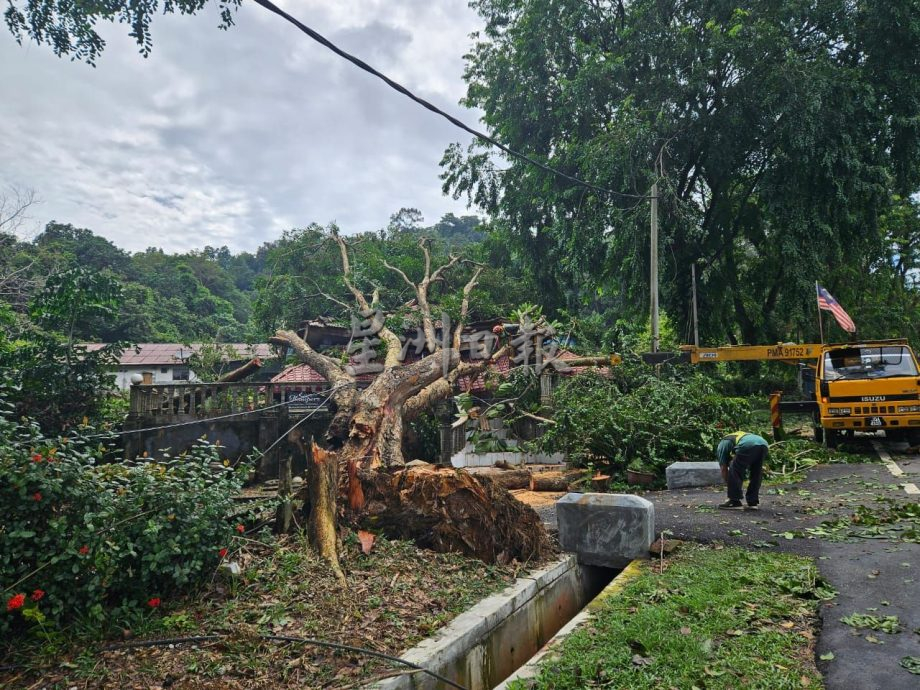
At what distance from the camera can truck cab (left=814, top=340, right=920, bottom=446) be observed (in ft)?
35.9

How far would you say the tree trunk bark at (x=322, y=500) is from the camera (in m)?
5.32

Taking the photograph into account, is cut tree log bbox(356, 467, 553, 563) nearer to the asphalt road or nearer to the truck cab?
the asphalt road

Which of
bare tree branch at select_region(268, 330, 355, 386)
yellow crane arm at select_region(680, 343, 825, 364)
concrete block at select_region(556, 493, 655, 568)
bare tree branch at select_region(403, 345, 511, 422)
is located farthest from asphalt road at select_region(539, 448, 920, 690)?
bare tree branch at select_region(268, 330, 355, 386)

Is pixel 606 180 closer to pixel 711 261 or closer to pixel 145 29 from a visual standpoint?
pixel 711 261

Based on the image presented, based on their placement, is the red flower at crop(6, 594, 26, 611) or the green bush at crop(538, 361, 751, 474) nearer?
the red flower at crop(6, 594, 26, 611)

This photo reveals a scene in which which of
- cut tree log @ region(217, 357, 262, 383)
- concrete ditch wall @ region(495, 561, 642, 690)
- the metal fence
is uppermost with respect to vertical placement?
cut tree log @ region(217, 357, 262, 383)

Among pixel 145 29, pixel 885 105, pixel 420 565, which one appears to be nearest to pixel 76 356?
pixel 145 29

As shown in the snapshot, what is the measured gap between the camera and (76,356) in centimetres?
1283

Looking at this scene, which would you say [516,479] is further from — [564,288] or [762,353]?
[564,288]

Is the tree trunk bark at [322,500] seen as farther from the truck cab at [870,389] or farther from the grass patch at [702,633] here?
the truck cab at [870,389]

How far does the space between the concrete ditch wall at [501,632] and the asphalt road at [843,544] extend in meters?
1.74

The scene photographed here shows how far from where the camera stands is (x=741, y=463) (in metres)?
7.63

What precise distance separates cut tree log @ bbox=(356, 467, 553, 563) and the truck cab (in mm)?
8199

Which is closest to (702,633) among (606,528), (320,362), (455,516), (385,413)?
(606,528)
